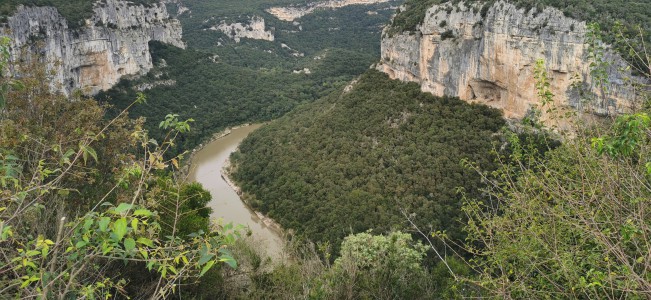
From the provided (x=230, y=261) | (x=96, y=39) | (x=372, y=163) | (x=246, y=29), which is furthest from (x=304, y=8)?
(x=230, y=261)

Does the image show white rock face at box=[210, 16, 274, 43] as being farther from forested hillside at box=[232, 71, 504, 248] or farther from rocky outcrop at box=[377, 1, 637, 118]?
rocky outcrop at box=[377, 1, 637, 118]

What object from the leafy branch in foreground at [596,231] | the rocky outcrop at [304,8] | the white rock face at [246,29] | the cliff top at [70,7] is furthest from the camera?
the rocky outcrop at [304,8]

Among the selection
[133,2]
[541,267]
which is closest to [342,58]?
[133,2]

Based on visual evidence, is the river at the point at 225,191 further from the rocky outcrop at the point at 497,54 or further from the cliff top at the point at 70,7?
the cliff top at the point at 70,7

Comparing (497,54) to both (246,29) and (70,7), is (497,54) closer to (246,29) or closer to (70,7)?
(70,7)

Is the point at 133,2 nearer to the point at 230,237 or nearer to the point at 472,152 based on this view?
the point at 472,152

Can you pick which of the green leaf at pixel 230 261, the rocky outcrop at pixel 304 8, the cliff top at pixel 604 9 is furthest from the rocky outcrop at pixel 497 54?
the rocky outcrop at pixel 304 8
